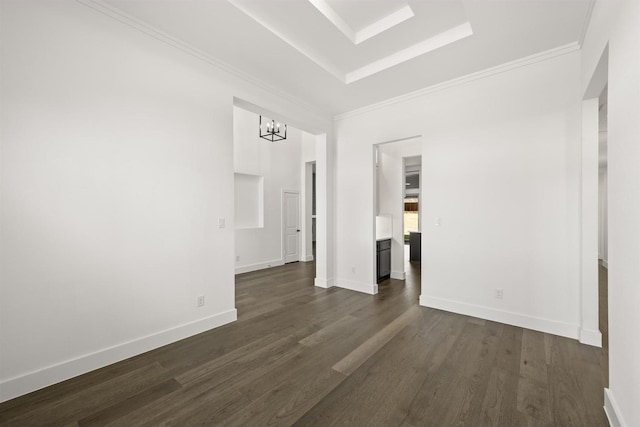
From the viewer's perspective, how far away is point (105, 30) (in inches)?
92.4

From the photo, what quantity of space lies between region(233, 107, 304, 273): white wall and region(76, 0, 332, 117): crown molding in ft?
7.97

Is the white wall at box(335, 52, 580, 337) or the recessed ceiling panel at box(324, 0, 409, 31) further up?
the recessed ceiling panel at box(324, 0, 409, 31)

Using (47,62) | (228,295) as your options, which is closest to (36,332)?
(228,295)

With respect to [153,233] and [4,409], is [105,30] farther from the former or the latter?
[4,409]

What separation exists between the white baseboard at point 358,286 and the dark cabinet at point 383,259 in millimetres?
690

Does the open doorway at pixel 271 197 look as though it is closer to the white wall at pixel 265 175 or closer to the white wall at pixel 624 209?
the white wall at pixel 265 175

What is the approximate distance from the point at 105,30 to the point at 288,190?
513 centimetres

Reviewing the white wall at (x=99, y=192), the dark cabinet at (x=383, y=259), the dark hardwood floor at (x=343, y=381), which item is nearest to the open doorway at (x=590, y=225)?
the dark hardwood floor at (x=343, y=381)

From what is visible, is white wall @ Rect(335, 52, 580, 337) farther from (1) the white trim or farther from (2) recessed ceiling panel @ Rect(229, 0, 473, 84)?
(1) the white trim

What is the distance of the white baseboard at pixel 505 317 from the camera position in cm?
286

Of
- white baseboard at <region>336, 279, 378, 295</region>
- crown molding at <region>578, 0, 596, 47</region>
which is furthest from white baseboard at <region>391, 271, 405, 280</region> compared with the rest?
crown molding at <region>578, 0, 596, 47</region>

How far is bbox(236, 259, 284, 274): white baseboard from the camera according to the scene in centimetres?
603

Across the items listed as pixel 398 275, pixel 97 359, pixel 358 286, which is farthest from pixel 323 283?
pixel 97 359

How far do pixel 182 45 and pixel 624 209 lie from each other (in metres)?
3.87
